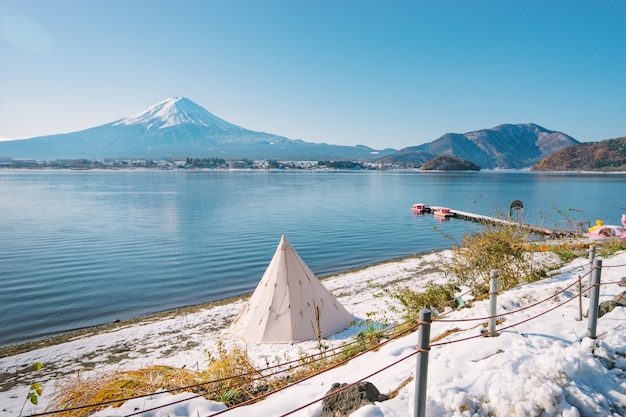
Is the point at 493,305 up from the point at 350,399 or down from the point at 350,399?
up

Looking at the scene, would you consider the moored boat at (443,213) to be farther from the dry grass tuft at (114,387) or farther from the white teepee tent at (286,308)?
the dry grass tuft at (114,387)

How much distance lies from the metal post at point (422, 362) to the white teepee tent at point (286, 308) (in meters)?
7.40

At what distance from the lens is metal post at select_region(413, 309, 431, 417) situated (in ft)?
11.5

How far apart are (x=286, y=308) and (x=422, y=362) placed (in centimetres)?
798

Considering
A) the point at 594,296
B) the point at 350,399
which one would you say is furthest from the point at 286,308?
the point at 594,296

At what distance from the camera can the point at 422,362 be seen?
360 cm

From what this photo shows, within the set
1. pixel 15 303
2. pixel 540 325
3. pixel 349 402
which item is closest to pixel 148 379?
pixel 349 402

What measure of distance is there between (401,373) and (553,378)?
1.82 meters

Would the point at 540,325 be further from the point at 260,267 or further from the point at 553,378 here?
the point at 260,267

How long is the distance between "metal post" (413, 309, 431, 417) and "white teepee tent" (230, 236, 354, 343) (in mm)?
7404

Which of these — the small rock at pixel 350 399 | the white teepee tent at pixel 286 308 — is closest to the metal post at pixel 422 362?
the small rock at pixel 350 399

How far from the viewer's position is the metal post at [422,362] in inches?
138

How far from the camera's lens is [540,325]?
6.09m

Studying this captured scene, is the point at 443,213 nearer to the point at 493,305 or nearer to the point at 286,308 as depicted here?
the point at 286,308
